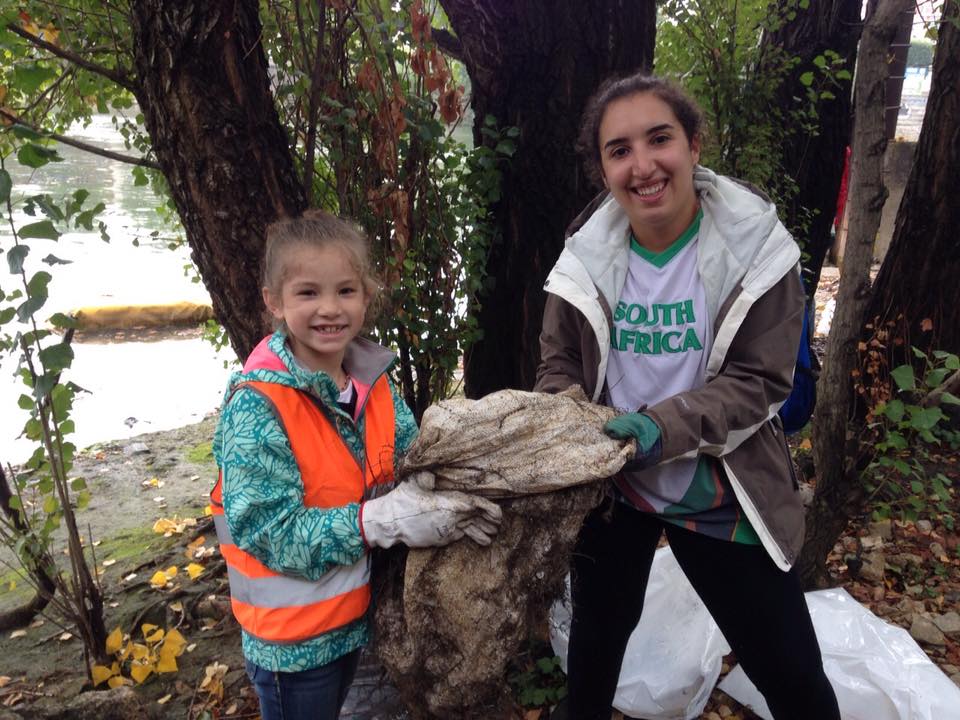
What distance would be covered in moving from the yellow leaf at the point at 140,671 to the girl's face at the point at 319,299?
1.79 m

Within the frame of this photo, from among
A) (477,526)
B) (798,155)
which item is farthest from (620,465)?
(798,155)

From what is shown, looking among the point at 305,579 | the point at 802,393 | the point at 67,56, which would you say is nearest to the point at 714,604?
the point at 802,393

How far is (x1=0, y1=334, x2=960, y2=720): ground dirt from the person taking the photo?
2.59 metres

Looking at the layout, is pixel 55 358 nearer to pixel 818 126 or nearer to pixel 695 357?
pixel 695 357

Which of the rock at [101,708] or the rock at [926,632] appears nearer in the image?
the rock at [101,708]

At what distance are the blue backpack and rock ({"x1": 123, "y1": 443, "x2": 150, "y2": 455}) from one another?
479cm

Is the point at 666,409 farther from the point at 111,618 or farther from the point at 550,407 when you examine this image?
the point at 111,618

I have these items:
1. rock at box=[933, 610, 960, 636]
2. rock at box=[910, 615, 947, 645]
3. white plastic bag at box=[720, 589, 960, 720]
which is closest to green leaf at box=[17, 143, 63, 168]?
white plastic bag at box=[720, 589, 960, 720]

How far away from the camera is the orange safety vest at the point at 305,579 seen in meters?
1.54

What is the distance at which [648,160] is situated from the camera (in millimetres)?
1695

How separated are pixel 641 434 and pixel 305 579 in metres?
0.77

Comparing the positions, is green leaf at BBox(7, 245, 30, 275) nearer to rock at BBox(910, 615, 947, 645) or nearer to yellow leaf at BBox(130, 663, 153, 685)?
yellow leaf at BBox(130, 663, 153, 685)

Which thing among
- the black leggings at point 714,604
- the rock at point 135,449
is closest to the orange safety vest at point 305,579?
the black leggings at point 714,604

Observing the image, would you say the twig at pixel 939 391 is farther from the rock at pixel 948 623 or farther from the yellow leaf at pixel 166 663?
the yellow leaf at pixel 166 663
